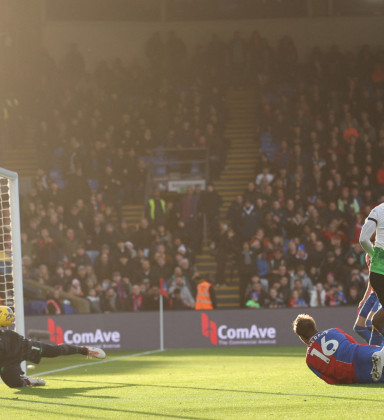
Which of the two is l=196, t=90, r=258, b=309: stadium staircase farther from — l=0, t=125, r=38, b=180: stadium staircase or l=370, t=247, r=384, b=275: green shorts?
l=370, t=247, r=384, b=275: green shorts

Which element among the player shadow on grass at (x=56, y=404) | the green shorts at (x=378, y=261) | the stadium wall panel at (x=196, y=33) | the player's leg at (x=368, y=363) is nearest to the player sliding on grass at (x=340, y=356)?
the player's leg at (x=368, y=363)

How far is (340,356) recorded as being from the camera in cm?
981

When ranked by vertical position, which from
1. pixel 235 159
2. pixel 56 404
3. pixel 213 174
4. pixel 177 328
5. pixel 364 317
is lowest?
pixel 177 328

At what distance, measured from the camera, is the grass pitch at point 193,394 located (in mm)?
8452

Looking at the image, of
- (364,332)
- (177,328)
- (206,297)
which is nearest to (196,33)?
(206,297)

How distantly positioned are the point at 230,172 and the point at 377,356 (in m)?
21.2

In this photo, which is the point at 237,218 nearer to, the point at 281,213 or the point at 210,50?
the point at 281,213

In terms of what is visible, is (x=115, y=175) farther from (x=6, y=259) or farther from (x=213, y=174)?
(x=6, y=259)

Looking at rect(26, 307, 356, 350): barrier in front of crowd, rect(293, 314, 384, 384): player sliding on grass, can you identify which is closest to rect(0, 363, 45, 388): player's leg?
rect(293, 314, 384, 384): player sliding on grass

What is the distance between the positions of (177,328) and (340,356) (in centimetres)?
1196

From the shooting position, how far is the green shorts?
33.3 feet

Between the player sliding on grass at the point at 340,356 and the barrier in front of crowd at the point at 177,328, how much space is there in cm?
1115


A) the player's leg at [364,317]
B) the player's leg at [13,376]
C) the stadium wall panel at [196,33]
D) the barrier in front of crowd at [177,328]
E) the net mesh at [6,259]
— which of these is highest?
the stadium wall panel at [196,33]

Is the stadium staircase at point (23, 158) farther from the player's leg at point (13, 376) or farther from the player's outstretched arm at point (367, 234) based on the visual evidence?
the player's outstretched arm at point (367, 234)
